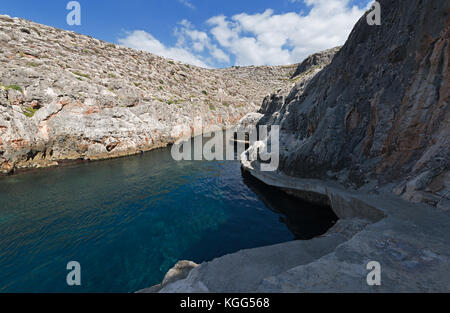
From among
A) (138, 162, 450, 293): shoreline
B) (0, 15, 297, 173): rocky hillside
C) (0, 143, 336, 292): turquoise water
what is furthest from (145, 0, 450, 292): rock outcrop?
(0, 15, 297, 173): rocky hillside

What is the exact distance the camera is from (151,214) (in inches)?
531

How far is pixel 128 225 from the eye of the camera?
12039 mm

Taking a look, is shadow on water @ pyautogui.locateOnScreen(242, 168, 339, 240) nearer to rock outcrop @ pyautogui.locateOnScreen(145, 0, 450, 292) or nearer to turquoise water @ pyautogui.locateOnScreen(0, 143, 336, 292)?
turquoise water @ pyautogui.locateOnScreen(0, 143, 336, 292)

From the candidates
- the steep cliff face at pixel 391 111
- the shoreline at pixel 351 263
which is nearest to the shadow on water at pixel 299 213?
the steep cliff face at pixel 391 111

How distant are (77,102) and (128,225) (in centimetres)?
3151

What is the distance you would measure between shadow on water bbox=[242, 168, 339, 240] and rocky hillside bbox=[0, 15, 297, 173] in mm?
29991

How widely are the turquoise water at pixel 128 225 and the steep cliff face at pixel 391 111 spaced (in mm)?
4178

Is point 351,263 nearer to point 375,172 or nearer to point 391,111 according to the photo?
point 375,172

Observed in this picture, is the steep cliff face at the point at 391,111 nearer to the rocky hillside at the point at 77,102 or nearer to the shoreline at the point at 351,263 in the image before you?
the shoreline at the point at 351,263

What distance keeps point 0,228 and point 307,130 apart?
2498 centimetres

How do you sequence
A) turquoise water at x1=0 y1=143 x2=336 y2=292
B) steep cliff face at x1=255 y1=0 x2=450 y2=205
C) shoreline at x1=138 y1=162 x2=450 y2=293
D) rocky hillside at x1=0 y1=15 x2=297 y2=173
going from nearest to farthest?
shoreline at x1=138 y1=162 x2=450 y2=293
steep cliff face at x1=255 y1=0 x2=450 y2=205
turquoise water at x1=0 y1=143 x2=336 y2=292
rocky hillside at x1=0 y1=15 x2=297 y2=173

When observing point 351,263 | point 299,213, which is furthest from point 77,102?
point 351,263

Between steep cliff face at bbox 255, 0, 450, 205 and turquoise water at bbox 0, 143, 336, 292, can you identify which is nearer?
steep cliff face at bbox 255, 0, 450, 205

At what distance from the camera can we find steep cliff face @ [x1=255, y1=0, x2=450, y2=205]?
7805mm
